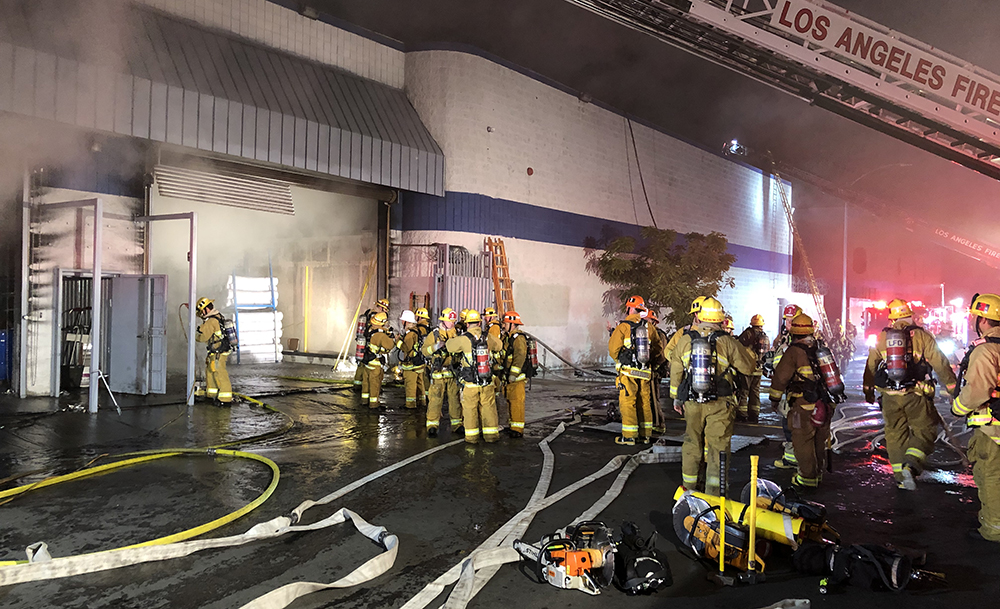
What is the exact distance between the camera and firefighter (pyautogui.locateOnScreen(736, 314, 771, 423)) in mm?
9953

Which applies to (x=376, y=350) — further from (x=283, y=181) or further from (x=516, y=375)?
(x=283, y=181)

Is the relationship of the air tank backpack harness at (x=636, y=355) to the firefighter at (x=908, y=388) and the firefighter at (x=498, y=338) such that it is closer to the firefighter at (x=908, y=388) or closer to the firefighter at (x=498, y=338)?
the firefighter at (x=498, y=338)

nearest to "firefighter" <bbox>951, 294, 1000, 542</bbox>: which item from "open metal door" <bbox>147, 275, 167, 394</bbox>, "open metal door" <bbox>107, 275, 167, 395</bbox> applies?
"open metal door" <bbox>147, 275, 167, 394</bbox>

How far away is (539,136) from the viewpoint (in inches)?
708

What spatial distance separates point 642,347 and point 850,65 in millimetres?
7210

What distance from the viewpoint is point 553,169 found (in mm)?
18453

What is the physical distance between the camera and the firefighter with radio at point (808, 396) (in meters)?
6.03

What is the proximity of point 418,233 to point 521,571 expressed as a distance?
12757mm

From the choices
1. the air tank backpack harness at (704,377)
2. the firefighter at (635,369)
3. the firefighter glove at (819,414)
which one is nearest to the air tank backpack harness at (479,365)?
the firefighter at (635,369)

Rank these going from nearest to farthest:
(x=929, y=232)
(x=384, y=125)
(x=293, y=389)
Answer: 1. (x=293, y=389)
2. (x=384, y=125)
3. (x=929, y=232)

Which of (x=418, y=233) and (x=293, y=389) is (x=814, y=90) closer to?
(x=418, y=233)

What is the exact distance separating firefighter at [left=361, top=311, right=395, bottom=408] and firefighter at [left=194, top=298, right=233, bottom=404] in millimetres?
2294

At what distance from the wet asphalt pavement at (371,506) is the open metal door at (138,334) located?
161 centimetres

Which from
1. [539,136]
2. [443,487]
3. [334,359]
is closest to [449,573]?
[443,487]
